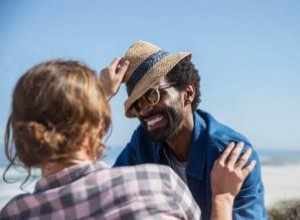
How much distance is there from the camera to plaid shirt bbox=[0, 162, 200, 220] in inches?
57.9

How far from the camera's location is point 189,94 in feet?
10.6

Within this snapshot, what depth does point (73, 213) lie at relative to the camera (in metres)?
1.48

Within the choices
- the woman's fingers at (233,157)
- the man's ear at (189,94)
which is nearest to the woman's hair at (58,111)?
the woman's fingers at (233,157)

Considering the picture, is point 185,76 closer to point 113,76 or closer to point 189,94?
point 189,94

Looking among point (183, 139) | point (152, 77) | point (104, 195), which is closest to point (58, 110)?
point (104, 195)

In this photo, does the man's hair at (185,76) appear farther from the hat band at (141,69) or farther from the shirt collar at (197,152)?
the shirt collar at (197,152)

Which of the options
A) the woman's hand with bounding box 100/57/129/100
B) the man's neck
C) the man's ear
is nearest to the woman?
the woman's hand with bounding box 100/57/129/100

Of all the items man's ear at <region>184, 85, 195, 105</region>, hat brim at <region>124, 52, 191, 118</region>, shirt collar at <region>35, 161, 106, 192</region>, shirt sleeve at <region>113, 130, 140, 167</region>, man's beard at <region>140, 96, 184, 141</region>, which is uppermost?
shirt collar at <region>35, 161, 106, 192</region>

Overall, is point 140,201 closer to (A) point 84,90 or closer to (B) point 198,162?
(A) point 84,90

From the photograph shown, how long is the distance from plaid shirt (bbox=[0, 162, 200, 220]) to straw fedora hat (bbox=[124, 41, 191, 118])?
55.8 inches

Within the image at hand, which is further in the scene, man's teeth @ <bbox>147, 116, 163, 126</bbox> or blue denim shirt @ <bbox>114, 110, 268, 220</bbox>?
man's teeth @ <bbox>147, 116, 163, 126</bbox>

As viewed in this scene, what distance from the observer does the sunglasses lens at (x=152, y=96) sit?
296 cm

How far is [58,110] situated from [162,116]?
1573 millimetres

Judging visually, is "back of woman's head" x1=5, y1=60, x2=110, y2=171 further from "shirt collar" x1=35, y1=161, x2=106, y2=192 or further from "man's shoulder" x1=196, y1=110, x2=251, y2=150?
"man's shoulder" x1=196, y1=110, x2=251, y2=150
